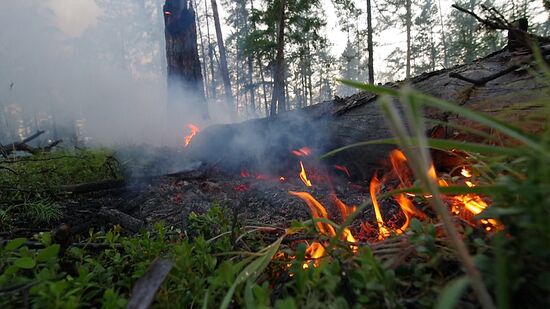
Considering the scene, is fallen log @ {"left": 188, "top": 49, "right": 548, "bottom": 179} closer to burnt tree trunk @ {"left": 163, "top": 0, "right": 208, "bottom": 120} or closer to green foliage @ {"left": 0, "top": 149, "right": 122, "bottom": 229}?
green foliage @ {"left": 0, "top": 149, "right": 122, "bottom": 229}

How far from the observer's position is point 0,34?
29.8 meters

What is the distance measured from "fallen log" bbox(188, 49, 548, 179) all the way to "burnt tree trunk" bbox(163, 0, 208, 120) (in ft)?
9.41

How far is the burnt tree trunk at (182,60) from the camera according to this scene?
945 centimetres

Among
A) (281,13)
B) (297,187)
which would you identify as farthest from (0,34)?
(297,187)

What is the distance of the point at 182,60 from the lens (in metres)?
9.64

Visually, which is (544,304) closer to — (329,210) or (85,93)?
(329,210)

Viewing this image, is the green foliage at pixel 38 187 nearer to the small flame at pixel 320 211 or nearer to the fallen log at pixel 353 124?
the small flame at pixel 320 211

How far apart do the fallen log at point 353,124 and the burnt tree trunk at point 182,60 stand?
113 inches

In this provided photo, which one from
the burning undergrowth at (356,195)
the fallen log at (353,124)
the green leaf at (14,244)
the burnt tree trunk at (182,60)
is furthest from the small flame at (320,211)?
the burnt tree trunk at (182,60)

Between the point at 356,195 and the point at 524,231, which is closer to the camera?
the point at 524,231

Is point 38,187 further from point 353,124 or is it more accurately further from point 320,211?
point 353,124

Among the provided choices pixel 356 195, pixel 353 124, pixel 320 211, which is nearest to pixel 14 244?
pixel 320 211

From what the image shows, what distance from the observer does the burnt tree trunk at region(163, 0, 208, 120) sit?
31.0 ft

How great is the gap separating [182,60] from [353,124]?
7413mm
